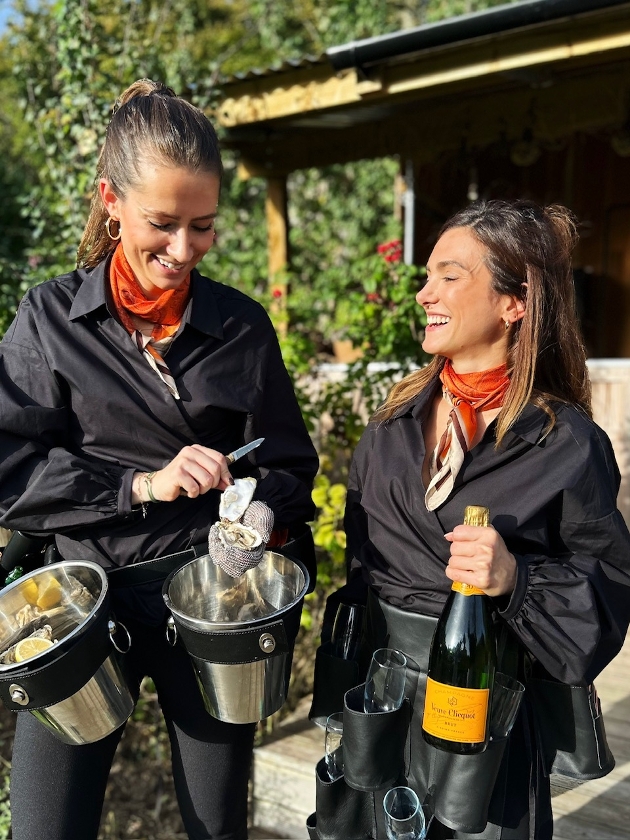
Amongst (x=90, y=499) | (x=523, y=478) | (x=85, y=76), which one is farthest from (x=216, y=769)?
(x=85, y=76)

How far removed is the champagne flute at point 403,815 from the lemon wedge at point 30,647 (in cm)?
76

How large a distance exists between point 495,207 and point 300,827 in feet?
7.81

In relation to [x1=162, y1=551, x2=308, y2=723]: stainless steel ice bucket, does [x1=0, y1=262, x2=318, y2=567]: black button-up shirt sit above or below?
above

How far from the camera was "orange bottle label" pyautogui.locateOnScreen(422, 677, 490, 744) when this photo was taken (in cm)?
151

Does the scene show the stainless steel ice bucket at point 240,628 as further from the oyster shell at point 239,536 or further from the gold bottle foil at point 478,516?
the gold bottle foil at point 478,516

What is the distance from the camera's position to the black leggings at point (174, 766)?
1675 millimetres

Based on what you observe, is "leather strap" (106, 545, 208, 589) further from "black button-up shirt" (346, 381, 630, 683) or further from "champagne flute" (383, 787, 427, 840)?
"champagne flute" (383, 787, 427, 840)

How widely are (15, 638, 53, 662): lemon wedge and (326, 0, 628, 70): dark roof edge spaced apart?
3.91 metres

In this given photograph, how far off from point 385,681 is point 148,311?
0.94 m

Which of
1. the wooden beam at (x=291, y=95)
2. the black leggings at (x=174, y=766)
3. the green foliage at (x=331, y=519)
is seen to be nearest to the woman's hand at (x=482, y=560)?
the black leggings at (x=174, y=766)

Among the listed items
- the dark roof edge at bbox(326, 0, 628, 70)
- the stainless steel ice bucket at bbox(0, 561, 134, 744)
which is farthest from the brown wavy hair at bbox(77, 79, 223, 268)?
the dark roof edge at bbox(326, 0, 628, 70)

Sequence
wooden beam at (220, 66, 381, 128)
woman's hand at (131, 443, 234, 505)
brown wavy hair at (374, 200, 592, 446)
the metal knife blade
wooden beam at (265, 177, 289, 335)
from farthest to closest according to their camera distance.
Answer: wooden beam at (265, 177, 289, 335)
wooden beam at (220, 66, 381, 128)
brown wavy hair at (374, 200, 592, 446)
the metal knife blade
woman's hand at (131, 443, 234, 505)

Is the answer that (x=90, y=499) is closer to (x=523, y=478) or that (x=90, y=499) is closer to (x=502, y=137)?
(x=523, y=478)

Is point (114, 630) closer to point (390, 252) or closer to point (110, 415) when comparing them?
point (110, 415)
